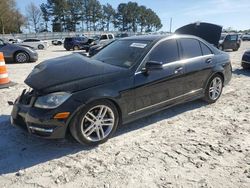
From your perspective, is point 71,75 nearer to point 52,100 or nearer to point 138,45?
point 52,100

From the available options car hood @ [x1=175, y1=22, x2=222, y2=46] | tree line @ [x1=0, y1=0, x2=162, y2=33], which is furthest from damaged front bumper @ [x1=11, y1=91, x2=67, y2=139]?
tree line @ [x1=0, y1=0, x2=162, y2=33]

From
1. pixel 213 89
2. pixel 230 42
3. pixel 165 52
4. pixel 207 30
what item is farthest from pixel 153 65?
pixel 230 42

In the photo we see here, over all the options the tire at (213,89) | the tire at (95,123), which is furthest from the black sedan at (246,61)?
the tire at (95,123)

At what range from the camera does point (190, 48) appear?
4.98 meters

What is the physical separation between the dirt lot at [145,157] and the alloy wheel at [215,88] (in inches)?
33.2

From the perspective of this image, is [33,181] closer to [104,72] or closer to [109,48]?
[104,72]

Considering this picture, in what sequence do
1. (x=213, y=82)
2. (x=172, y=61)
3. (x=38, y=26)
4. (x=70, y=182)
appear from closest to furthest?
(x=70, y=182), (x=172, y=61), (x=213, y=82), (x=38, y=26)

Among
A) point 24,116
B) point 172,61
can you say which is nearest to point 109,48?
point 172,61


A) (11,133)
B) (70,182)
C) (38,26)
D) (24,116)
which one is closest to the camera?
(70,182)

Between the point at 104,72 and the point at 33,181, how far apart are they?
5.76ft

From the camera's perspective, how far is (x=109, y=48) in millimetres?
4902

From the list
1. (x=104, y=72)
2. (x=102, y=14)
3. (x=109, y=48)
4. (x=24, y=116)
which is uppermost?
(x=102, y=14)

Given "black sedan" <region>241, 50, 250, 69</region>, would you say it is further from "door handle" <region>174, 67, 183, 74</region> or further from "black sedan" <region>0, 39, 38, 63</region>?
"black sedan" <region>0, 39, 38, 63</region>

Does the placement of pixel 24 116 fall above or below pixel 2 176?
above
